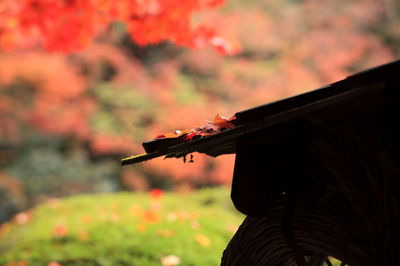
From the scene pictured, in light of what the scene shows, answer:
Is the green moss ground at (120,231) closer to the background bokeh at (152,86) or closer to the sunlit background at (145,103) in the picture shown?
the sunlit background at (145,103)

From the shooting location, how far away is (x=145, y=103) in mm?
9664

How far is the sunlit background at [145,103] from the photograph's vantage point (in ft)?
22.3

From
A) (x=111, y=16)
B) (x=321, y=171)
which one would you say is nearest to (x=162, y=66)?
(x=111, y=16)

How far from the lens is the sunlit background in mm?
6809

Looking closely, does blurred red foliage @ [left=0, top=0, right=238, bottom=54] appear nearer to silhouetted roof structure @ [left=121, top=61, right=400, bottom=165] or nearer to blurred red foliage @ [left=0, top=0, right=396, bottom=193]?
blurred red foliage @ [left=0, top=0, right=396, bottom=193]

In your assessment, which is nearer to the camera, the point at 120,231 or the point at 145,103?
the point at 120,231

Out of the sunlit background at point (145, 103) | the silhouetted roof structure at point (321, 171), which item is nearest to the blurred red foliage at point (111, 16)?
the sunlit background at point (145, 103)

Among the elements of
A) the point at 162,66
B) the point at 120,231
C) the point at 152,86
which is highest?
the point at 162,66

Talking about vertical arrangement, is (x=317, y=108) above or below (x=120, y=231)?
below

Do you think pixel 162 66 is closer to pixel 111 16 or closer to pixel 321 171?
pixel 111 16

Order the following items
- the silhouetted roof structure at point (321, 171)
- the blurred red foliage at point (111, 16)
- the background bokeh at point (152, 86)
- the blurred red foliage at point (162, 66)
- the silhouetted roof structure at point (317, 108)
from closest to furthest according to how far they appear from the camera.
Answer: the silhouetted roof structure at point (317, 108), the silhouetted roof structure at point (321, 171), the blurred red foliage at point (111, 16), the blurred red foliage at point (162, 66), the background bokeh at point (152, 86)

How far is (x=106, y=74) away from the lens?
10.0 m

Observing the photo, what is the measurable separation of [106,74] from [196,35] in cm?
A: 360

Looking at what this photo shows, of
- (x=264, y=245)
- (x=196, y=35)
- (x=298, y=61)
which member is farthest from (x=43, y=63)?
(x=264, y=245)
